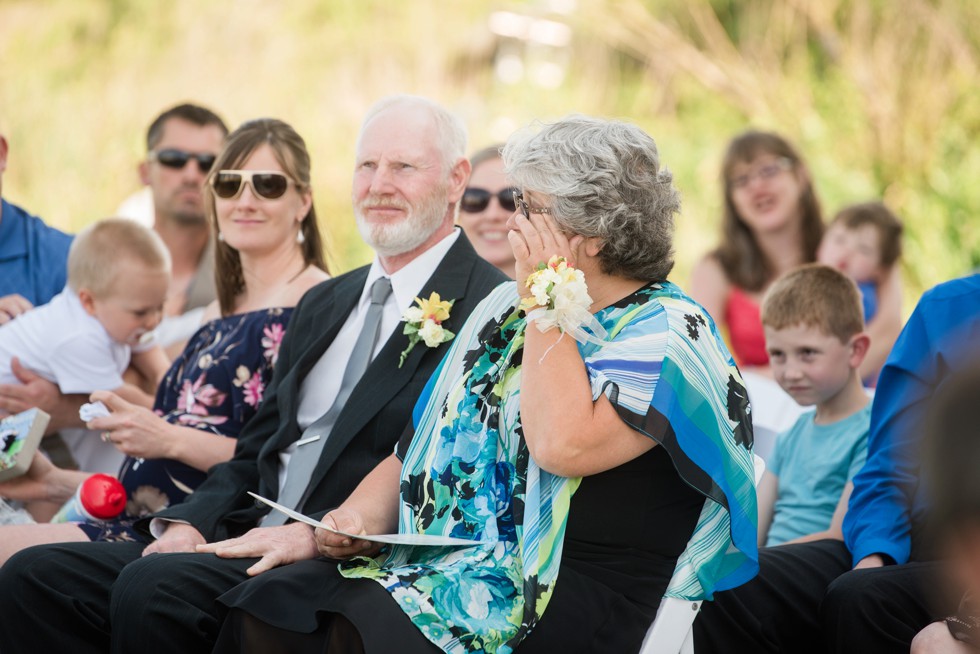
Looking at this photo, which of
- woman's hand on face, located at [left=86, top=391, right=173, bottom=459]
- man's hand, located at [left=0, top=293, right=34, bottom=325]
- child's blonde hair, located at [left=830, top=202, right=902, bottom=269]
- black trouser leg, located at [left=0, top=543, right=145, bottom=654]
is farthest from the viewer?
child's blonde hair, located at [left=830, top=202, right=902, bottom=269]

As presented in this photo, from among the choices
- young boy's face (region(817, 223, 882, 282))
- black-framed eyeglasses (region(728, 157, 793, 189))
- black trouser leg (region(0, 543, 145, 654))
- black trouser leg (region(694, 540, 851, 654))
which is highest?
black-framed eyeglasses (region(728, 157, 793, 189))

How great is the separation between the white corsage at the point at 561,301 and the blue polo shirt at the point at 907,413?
3.60 feet

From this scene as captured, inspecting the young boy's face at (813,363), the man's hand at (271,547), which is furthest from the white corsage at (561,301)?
the young boy's face at (813,363)

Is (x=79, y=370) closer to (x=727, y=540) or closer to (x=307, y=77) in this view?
(x=727, y=540)

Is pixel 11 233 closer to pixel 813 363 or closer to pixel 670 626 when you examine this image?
pixel 813 363

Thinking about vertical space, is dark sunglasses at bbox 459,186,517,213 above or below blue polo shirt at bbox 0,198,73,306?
above

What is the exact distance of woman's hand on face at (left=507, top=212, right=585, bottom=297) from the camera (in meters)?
2.93

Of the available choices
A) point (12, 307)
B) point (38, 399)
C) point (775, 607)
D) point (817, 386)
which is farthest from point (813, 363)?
point (12, 307)

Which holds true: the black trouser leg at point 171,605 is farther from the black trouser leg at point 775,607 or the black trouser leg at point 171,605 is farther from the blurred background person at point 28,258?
the blurred background person at point 28,258

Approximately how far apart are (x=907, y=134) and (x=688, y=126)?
2681mm

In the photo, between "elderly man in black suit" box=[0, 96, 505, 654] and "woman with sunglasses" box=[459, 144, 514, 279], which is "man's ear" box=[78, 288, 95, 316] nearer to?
"elderly man in black suit" box=[0, 96, 505, 654]

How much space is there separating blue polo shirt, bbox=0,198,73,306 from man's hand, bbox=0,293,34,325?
0.21 metres

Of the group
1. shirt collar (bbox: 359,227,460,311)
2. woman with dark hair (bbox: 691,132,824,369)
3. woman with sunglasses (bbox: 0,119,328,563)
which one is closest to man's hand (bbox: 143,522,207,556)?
woman with sunglasses (bbox: 0,119,328,563)

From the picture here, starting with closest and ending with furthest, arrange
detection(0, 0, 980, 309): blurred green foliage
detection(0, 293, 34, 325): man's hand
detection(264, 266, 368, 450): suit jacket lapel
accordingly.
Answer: detection(264, 266, 368, 450): suit jacket lapel → detection(0, 293, 34, 325): man's hand → detection(0, 0, 980, 309): blurred green foliage
